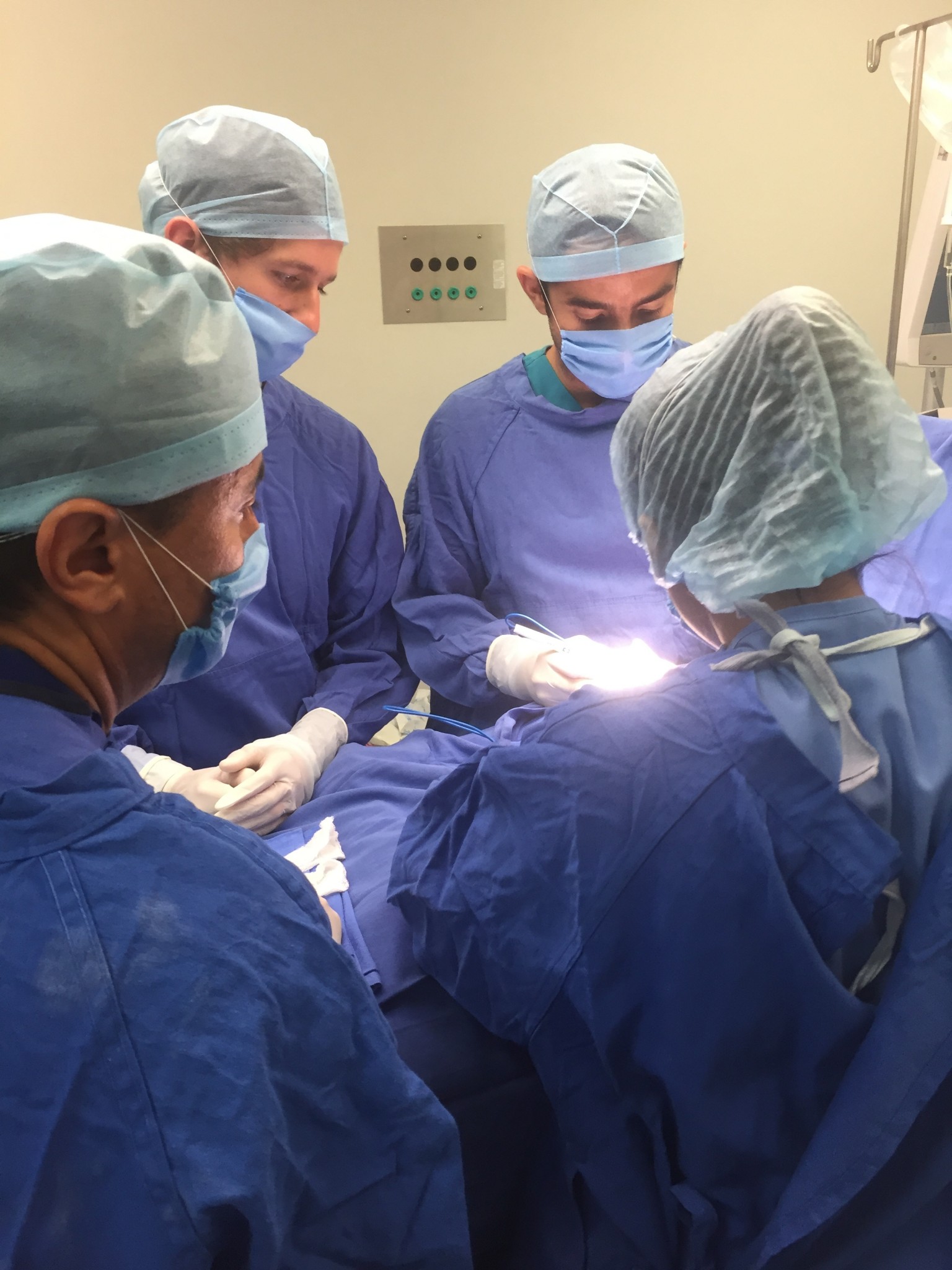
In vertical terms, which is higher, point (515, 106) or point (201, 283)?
point (515, 106)

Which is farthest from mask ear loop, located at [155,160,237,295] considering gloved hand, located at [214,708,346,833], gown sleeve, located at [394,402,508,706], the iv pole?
the iv pole

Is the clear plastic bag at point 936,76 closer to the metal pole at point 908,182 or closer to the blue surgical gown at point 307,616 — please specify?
the metal pole at point 908,182

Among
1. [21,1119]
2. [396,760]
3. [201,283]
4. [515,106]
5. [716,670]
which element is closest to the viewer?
[21,1119]

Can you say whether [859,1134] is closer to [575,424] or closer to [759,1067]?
[759,1067]

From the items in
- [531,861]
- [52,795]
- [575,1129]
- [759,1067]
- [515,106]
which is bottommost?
[575,1129]

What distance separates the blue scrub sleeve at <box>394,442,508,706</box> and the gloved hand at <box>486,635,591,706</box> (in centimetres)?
6

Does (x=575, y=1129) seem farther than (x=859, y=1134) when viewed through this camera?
Yes

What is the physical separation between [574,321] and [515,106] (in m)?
0.94

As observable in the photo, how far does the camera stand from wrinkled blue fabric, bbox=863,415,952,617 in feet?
4.96

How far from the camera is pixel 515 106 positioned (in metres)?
2.47

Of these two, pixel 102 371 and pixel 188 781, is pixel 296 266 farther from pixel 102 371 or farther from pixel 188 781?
pixel 102 371

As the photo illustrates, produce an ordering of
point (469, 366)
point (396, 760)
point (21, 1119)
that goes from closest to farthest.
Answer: point (21, 1119) → point (396, 760) → point (469, 366)

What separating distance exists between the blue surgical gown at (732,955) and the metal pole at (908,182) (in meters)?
1.12

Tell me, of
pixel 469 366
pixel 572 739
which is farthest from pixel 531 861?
pixel 469 366
